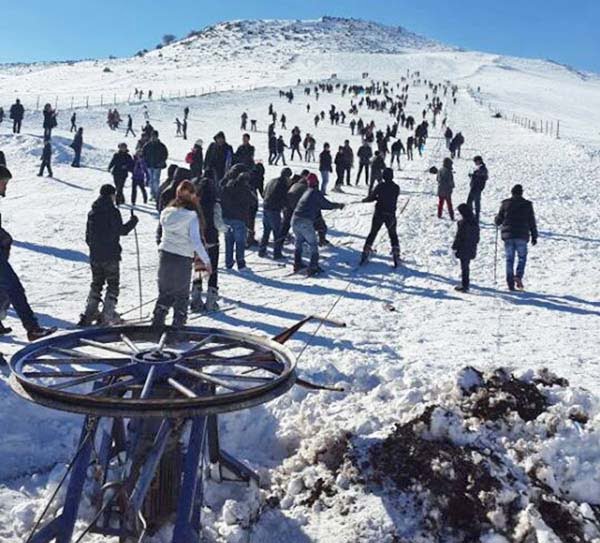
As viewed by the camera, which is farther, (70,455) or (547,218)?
(547,218)

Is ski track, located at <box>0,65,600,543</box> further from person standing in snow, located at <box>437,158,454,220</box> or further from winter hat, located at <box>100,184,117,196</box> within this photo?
winter hat, located at <box>100,184,117,196</box>

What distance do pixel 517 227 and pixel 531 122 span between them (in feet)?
149

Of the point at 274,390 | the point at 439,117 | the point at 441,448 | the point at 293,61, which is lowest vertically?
the point at 441,448

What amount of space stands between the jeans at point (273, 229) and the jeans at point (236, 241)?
0.83m

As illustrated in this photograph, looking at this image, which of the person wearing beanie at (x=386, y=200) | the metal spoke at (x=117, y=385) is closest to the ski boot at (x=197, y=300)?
the person wearing beanie at (x=386, y=200)

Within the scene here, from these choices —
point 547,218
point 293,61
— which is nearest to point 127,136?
point 547,218

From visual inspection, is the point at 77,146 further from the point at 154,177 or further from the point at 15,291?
the point at 15,291

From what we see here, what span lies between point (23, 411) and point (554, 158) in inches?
1085

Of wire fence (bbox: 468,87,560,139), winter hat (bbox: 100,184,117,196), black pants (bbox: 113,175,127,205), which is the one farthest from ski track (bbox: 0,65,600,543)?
wire fence (bbox: 468,87,560,139)

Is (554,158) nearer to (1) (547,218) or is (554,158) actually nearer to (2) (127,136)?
(1) (547,218)

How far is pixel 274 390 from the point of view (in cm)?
432

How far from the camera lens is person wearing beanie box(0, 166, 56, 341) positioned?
23.4 ft

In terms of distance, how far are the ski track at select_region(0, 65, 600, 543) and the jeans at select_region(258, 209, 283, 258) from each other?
446mm

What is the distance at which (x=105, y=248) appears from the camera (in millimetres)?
8070
